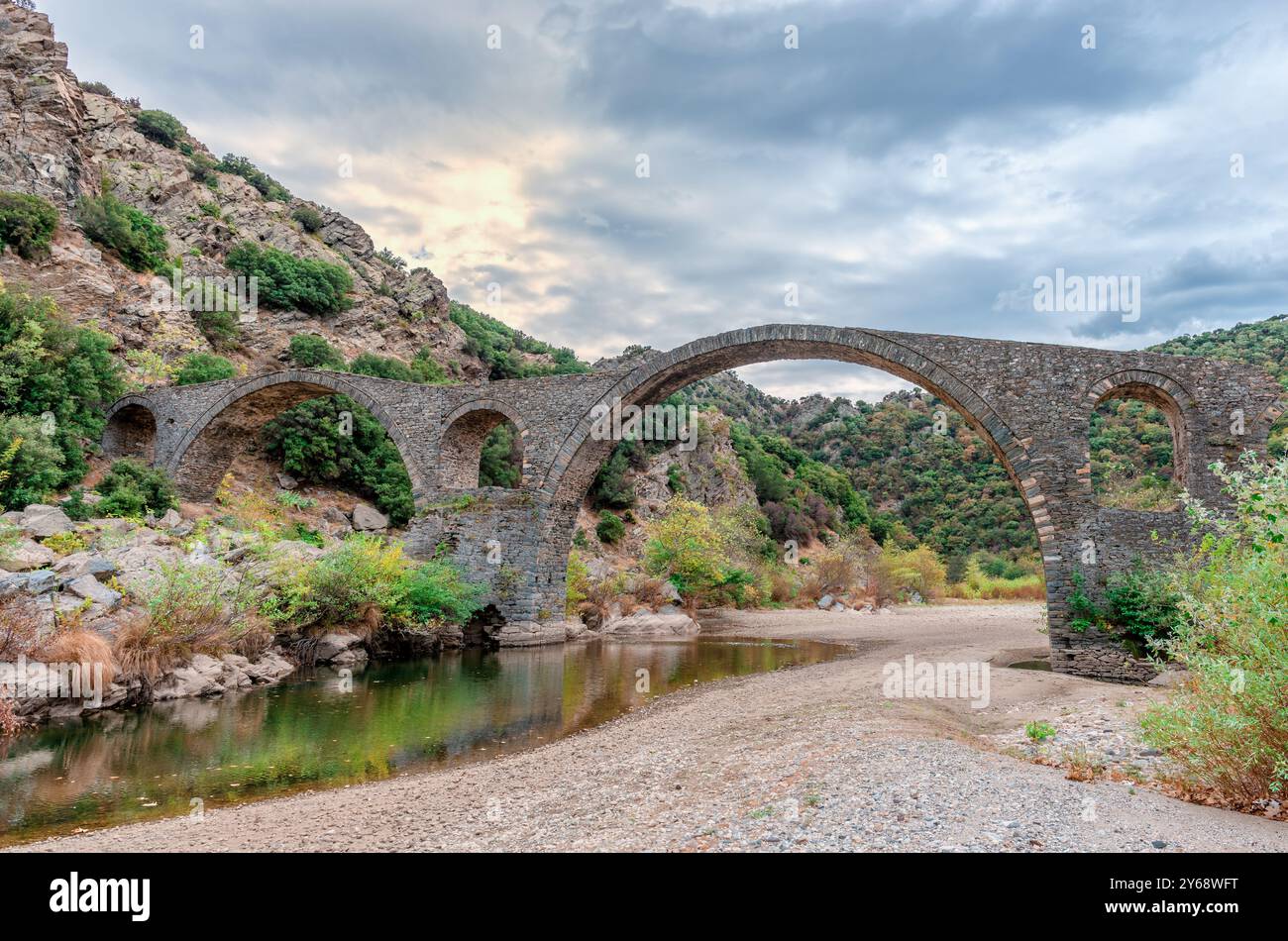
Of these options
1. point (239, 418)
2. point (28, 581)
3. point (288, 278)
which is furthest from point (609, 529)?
point (28, 581)

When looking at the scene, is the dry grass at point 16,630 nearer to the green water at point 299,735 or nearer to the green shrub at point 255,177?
the green water at point 299,735

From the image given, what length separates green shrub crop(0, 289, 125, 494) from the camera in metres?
16.4

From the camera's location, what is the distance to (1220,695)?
3.60 m

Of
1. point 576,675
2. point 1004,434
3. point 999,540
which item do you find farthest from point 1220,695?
point 999,540

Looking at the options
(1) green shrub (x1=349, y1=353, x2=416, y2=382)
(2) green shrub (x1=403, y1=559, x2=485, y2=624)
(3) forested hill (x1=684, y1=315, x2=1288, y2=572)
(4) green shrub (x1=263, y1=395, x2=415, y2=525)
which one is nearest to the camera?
(2) green shrub (x1=403, y1=559, x2=485, y2=624)

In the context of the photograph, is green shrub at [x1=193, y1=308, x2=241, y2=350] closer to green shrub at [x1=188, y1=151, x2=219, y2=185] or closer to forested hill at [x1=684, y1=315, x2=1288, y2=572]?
green shrub at [x1=188, y1=151, x2=219, y2=185]

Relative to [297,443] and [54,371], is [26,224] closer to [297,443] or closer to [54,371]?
[54,371]

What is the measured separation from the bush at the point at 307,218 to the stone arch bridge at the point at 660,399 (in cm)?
1879

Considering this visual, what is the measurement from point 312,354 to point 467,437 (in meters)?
13.5

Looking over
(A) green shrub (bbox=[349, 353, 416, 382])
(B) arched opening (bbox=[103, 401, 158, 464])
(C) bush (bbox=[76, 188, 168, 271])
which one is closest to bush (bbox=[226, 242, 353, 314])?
(C) bush (bbox=[76, 188, 168, 271])

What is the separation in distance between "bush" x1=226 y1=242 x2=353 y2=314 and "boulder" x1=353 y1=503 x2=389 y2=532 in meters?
12.0

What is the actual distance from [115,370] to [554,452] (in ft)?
49.3
